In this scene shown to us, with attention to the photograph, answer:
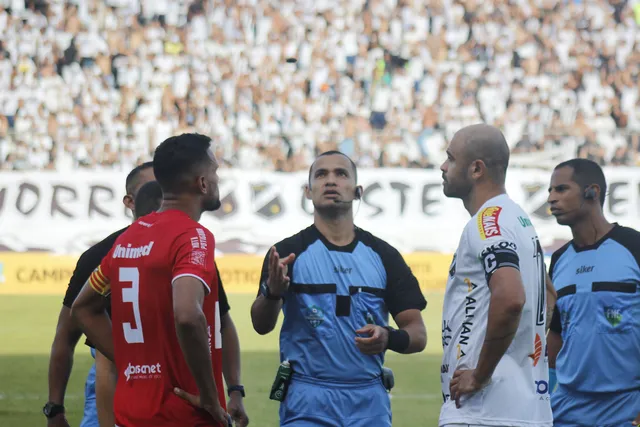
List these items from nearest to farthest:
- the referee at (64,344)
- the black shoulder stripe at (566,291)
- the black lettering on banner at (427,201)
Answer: the referee at (64,344), the black shoulder stripe at (566,291), the black lettering on banner at (427,201)

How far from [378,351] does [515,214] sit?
110 centimetres

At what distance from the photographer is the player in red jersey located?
3842mm

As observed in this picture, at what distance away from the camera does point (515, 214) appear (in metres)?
4.41

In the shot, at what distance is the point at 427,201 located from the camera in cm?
1966

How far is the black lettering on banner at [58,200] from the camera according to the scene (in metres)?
19.4

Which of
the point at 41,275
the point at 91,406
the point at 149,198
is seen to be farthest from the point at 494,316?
the point at 41,275

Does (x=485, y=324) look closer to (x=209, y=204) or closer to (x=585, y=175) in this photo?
(x=209, y=204)

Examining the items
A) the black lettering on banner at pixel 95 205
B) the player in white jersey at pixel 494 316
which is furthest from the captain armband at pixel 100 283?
the black lettering on banner at pixel 95 205

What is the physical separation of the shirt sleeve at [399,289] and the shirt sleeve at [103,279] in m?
1.77

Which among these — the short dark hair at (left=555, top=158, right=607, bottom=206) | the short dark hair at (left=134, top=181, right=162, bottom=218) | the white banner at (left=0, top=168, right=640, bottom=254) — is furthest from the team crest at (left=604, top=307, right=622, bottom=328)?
the white banner at (left=0, top=168, right=640, bottom=254)

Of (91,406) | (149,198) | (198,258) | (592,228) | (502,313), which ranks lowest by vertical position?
(91,406)

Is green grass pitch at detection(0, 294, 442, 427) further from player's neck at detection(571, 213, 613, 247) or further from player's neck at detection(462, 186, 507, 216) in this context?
player's neck at detection(462, 186, 507, 216)

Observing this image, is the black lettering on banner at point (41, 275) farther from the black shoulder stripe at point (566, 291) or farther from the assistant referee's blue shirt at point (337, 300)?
the assistant referee's blue shirt at point (337, 300)

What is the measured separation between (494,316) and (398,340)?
1.08m
